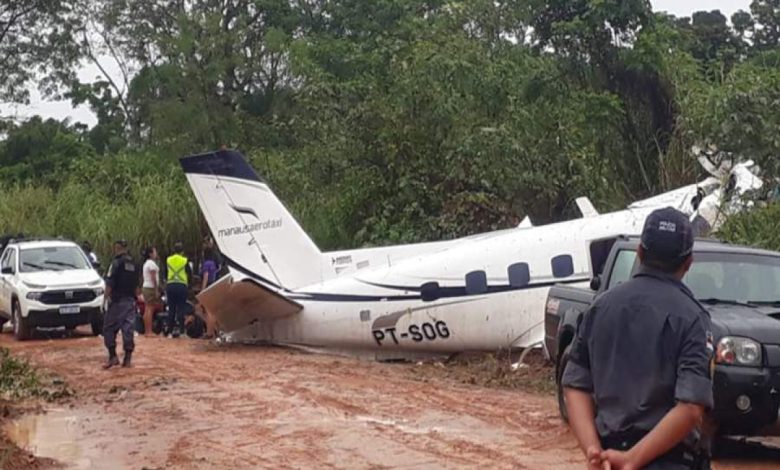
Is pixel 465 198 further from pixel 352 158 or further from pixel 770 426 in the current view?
pixel 770 426

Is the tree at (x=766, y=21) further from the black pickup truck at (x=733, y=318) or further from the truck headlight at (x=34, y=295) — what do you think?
the black pickup truck at (x=733, y=318)

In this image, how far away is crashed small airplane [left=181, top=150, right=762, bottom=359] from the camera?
687 inches

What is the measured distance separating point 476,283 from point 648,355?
1320 cm

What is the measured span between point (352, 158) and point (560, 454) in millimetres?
16808

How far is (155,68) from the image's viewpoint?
50.5 m

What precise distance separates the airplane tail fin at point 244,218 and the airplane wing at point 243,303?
2.76 ft

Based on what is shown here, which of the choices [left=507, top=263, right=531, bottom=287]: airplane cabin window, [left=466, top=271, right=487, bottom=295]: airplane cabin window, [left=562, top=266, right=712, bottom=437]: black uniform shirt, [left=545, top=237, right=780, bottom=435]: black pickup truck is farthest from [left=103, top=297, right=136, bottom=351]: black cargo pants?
[left=562, top=266, right=712, bottom=437]: black uniform shirt

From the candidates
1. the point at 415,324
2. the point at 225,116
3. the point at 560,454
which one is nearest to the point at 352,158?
the point at 415,324

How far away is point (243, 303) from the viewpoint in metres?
19.0

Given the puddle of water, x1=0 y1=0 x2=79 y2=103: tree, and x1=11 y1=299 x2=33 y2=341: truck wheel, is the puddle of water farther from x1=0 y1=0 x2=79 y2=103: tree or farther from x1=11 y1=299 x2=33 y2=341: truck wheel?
x1=0 y1=0 x2=79 y2=103: tree

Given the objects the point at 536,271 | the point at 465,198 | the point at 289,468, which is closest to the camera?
the point at 289,468

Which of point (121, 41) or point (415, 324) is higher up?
point (121, 41)

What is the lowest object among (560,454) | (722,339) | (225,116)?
(560,454)

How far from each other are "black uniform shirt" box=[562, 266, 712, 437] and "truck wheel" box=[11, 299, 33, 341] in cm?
2158
